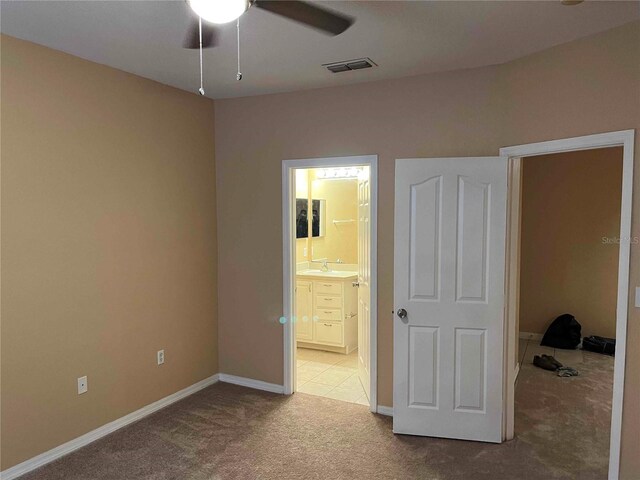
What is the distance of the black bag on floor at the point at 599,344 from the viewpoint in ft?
16.9

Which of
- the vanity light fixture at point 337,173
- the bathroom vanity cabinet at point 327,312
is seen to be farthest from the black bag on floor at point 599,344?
the vanity light fixture at point 337,173

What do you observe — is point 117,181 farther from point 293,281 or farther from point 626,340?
point 626,340

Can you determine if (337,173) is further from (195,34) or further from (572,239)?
(195,34)

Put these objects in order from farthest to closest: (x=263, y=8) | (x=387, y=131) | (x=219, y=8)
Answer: (x=387, y=131) → (x=263, y=8) → (x=219, y=8)

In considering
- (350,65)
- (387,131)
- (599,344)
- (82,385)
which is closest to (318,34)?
(350,65)

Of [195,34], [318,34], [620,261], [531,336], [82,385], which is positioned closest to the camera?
[195,34]

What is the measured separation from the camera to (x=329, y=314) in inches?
202

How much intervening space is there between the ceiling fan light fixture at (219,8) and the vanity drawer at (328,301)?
3.81 meters

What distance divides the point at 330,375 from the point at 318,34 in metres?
3.16

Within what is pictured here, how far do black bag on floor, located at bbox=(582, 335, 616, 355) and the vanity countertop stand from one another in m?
2.83

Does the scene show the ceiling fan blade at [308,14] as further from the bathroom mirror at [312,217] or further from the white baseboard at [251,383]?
the bathroom mirror at [312,217]

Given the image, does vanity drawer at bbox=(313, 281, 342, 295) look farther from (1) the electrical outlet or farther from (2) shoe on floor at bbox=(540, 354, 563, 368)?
(1) the electrical outlet

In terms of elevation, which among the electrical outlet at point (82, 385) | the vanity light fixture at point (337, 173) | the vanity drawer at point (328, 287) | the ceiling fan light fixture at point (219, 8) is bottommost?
the electrical outlet at point (82, 385)

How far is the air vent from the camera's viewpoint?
3040 mm
